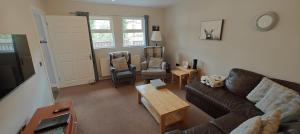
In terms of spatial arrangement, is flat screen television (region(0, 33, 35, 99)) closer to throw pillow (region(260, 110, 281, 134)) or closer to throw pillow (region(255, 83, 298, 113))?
throw pillow (region(260, 110, 281, 134))

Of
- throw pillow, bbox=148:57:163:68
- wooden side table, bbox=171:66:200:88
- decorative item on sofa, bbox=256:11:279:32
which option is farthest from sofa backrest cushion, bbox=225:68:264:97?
throw pillow, bbox=148:57:163:68

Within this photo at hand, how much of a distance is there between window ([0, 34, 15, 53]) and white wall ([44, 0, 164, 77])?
253cm

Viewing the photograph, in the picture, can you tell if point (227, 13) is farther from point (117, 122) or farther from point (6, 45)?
point (6, 45)

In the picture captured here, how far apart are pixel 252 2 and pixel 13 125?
372 centimetres

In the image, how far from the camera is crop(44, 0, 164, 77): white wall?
3.44 metres

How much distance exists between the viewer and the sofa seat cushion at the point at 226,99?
71.0 inches

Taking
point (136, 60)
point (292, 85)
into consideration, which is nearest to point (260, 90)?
point (292, 85)

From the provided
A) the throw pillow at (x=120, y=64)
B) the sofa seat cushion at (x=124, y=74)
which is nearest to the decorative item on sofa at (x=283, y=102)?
the sofa seat cushion at (x=124, y=74)

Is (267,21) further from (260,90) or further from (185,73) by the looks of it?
(185,73)

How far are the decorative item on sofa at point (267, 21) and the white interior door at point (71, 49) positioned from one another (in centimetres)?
388

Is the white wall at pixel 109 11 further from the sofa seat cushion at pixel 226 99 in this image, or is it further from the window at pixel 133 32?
the sofa seat cushion at pixel 226 99

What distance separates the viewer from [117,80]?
11.8ft

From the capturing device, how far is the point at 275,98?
1.68 m

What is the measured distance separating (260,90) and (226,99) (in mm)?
463
